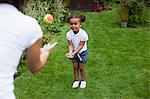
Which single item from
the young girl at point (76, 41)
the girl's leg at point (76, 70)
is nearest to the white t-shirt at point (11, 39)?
the young girl at point (76, 41)

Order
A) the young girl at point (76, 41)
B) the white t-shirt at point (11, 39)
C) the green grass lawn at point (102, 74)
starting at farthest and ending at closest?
1. the green grass lawn at point (102, 74)
2. the young girl at point (76, 41)
3. the white t-shirt at point (11, 39)

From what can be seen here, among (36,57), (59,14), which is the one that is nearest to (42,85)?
(36,57)

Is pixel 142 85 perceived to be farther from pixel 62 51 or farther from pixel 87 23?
pixel 87 23

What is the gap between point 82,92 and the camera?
19.6 feet

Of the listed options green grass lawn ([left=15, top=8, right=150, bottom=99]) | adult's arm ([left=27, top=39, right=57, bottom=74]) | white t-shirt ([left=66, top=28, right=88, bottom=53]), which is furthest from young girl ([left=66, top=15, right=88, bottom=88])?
adult's arm ([left=27, top=39, right=57, bottom=74])

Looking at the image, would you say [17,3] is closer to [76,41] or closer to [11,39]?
[11,39]

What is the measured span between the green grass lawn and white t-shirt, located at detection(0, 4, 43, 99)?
12.6 feet

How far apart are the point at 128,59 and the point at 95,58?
621 millimetres

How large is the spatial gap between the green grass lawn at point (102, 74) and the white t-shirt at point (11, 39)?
383cm

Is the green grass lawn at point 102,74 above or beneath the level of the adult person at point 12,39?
beneath

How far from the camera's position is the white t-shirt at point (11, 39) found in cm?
188

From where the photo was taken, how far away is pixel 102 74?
681cm

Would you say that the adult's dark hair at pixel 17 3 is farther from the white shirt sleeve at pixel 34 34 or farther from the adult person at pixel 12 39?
the white shirt sleeve at pixel 34 34

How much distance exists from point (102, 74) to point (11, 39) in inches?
197
